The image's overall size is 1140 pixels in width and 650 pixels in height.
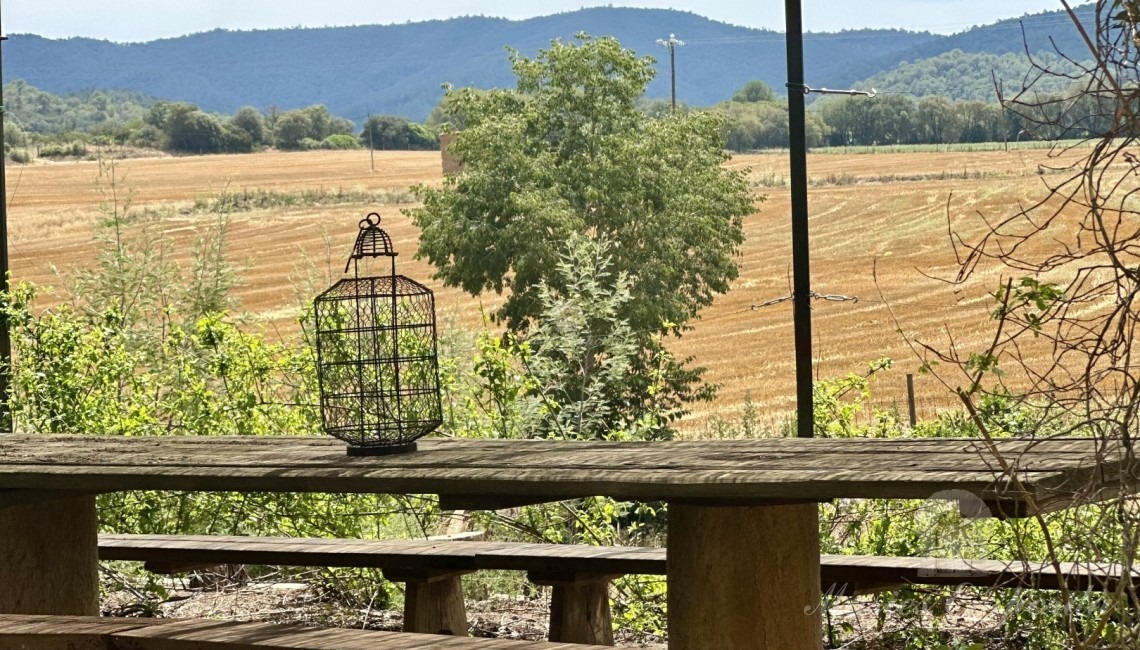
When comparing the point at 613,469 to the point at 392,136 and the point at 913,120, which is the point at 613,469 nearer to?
the point at 913,120

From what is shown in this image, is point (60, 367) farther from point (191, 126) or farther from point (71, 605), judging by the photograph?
point (191, 126)

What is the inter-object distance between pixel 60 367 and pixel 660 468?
264cm

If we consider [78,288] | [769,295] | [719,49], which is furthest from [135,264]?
[769,295]

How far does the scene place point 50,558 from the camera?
2.68 meters

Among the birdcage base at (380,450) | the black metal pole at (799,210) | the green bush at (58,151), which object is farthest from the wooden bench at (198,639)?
the green bush at (58,151)

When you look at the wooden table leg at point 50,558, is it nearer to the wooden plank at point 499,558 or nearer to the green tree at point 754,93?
the wooden plank at point 499,558

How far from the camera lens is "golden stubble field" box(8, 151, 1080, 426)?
9320 mm

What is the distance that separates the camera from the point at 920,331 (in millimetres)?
10930

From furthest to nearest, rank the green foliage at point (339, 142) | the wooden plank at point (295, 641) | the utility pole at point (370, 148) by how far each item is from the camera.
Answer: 1. the green foliage at point (339, 142)
2. the utility pole at point (370, 148)
3. the wooden plank at point (295, 641)

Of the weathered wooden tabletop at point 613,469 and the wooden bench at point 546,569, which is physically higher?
the weathered wooden tabletop at point 613,469

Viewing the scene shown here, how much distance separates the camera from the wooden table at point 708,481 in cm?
169

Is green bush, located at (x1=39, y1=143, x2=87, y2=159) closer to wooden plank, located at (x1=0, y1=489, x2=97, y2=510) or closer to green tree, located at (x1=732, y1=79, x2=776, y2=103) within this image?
green tree, located at (x1=732, y1=79, x2=776, y2=103)

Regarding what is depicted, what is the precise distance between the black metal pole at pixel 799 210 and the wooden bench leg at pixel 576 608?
3.39 feet

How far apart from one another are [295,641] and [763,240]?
12.4m
